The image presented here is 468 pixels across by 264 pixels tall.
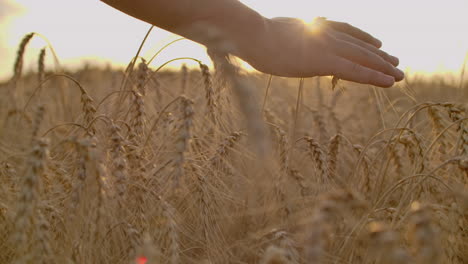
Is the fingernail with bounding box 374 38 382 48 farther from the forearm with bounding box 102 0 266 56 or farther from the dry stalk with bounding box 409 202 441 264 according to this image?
the dry stalk with bounding box 409 202 441 264

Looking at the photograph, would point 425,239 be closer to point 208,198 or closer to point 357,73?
point 208,198

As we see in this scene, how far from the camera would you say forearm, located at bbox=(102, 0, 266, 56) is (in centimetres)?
146

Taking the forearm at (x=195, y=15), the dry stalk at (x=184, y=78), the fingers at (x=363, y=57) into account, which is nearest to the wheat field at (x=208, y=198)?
the forearm at (x=195, y=15)

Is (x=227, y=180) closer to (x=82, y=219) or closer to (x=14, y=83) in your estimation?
(x=82, y=219)

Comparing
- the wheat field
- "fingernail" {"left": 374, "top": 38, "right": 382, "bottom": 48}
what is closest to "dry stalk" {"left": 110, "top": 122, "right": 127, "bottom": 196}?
the wheat field

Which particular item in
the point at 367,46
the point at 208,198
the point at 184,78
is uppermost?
the point at 367,46

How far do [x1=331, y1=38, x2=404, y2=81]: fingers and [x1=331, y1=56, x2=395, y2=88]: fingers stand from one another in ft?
0.12

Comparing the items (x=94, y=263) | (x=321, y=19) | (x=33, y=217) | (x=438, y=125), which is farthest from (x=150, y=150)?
(x=438, y=125)

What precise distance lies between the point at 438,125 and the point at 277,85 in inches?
94.6

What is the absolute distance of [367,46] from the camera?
6.56 feet

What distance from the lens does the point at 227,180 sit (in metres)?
1.86

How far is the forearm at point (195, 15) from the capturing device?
4.80 feet

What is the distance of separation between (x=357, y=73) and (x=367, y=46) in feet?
0.74

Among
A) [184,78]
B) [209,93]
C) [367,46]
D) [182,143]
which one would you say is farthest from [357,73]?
[184,78]
